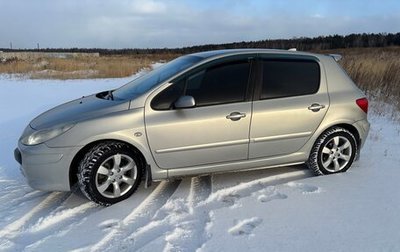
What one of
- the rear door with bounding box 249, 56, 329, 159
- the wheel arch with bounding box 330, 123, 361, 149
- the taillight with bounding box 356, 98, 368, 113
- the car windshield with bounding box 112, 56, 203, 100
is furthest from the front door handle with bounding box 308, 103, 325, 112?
the car windshield with bounding box 112, 56, 203, 100

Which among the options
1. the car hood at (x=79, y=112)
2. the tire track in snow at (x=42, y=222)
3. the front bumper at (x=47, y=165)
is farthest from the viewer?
the car hood at (x=79, y=112)

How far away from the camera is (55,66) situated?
94.1 ft

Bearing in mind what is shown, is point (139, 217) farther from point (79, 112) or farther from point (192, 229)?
point (79, 112)

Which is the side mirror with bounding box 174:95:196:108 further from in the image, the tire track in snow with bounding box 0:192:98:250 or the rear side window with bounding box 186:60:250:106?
the tire track in snow with bounding box 0:192:98:250

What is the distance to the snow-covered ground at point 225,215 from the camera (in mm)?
3564

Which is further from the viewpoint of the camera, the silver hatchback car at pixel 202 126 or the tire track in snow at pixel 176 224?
the silver hatchback car at pixel 202 126

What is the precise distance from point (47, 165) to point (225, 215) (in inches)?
75.8

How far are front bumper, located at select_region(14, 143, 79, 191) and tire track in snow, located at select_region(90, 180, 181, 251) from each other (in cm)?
84

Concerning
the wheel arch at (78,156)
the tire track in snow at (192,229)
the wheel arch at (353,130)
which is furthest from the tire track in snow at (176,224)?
the wheel arch at (353,130)

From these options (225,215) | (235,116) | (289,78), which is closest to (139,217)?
(225,215)

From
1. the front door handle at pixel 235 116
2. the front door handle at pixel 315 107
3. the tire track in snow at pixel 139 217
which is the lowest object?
the tire track in snow at pixel 139 217

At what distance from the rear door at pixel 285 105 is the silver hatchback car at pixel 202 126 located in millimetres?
13

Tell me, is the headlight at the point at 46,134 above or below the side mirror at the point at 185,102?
below

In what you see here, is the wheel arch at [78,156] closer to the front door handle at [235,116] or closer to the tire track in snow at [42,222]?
the tire track in snow at [42,222]
